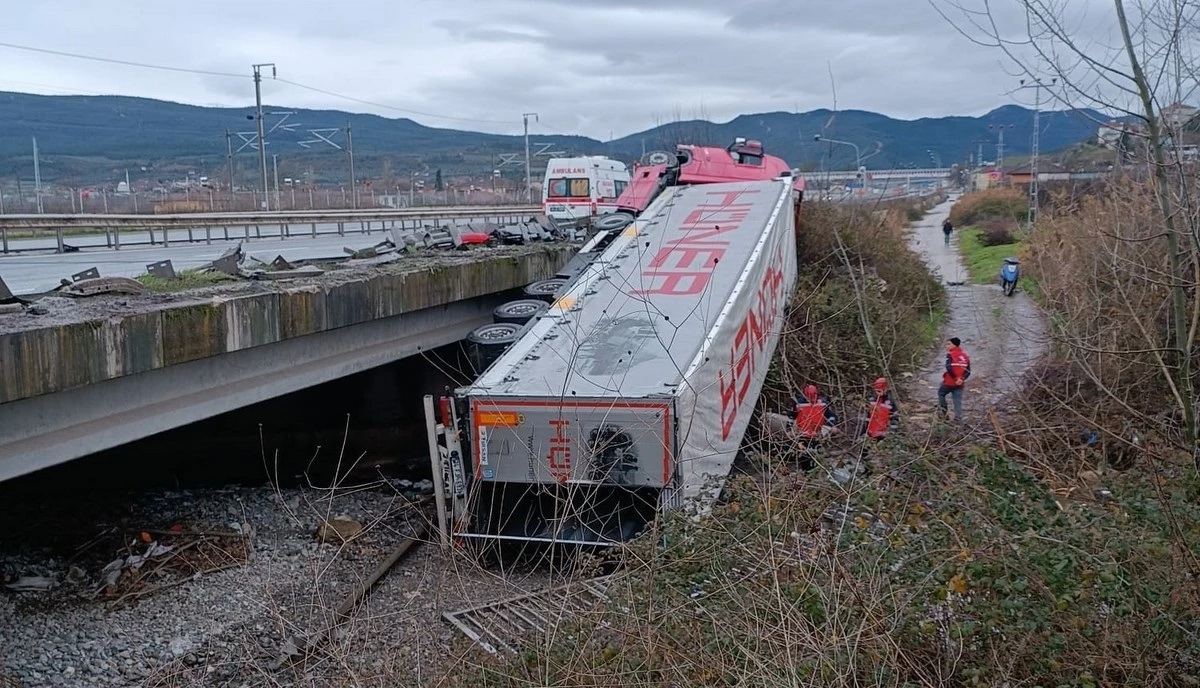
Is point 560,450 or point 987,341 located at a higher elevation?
point 560,450

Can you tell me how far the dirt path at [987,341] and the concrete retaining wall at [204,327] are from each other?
6.06 m

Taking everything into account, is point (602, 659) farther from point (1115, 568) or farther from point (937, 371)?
point (937, 371)

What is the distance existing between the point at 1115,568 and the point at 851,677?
1358 mm

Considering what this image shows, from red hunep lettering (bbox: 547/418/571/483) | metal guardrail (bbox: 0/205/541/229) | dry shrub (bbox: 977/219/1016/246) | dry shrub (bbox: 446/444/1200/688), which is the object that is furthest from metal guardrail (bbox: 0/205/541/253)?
dry shrub (bbox: 977/219/1016/246)

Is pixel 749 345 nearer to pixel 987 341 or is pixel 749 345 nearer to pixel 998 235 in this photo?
pixel 987 341

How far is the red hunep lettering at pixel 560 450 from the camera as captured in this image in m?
7.63

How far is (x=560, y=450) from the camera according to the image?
7.69 metres

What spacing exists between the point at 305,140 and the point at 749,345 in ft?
294

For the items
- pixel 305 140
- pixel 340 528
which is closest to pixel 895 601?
pixel 340 528

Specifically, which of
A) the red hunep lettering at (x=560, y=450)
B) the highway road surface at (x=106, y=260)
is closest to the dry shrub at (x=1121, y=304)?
the red hunep lettering at (x=560, y=450)

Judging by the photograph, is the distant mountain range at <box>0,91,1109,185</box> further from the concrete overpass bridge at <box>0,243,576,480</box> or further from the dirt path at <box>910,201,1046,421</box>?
the concrete overpass bridge at <box>0,243,576,480</box>

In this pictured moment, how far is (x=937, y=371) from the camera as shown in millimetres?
15438

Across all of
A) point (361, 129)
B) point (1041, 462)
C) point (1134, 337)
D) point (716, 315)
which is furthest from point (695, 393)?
point (361, 129)

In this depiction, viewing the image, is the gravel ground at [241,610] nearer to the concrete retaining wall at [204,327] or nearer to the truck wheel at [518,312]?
the concrete retaining wall at [204,327]
